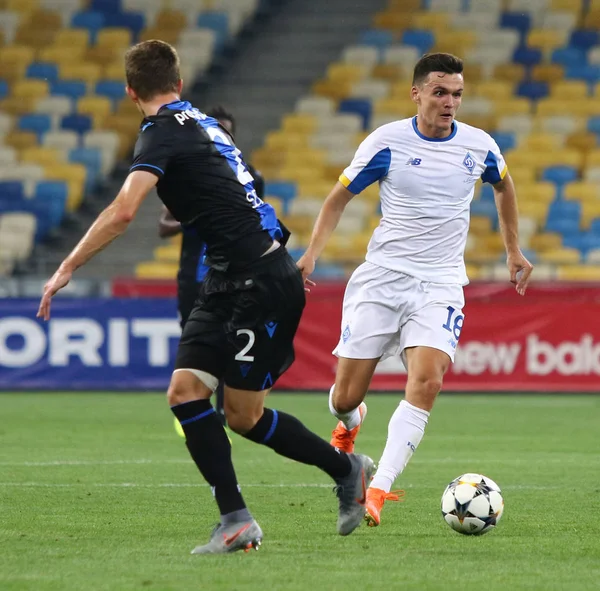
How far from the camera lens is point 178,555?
17.7 feet

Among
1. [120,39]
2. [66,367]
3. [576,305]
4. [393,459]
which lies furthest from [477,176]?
[120,39]

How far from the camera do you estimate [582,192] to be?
18.9 meters

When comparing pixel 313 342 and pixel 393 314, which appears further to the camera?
pixel 313 342

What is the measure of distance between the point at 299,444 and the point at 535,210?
44.3 feet

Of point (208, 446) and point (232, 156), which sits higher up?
point (232, 156)

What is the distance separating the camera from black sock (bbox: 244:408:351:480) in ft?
18.8

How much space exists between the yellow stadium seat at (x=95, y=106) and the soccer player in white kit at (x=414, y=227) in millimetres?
14958

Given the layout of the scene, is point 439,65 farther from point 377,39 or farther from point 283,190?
point 377,39

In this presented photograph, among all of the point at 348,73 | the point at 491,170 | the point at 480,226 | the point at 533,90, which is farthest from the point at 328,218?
the point at 348,73

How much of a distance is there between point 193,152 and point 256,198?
1.24 feet

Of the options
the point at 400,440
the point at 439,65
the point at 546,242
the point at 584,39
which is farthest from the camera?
the point at 584,39

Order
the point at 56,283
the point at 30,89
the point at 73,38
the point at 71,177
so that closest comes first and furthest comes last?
the point at 56,283 → the point at 71,177 → the point at 30,89 → the point at 73,38

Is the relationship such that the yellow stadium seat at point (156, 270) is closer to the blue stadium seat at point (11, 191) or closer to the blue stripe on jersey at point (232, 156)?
the blue stadium seat at point (11, 191)

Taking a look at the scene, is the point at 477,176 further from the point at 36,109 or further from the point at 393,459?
the point at 36,109
